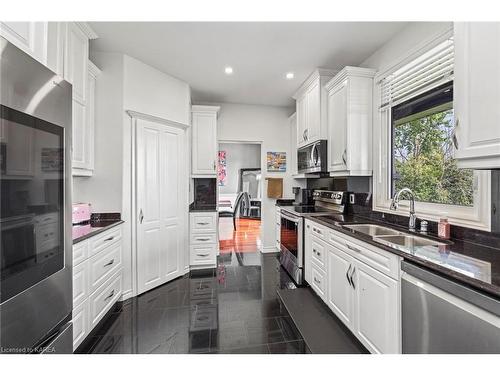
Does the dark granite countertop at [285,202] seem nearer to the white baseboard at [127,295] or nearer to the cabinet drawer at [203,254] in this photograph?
the cabinet drawer at [203,254]

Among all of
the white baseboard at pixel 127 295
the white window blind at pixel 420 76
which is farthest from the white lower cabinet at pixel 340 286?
the white baseboard at pixel 127 295

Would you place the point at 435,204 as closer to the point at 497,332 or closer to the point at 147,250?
the point at 497,332

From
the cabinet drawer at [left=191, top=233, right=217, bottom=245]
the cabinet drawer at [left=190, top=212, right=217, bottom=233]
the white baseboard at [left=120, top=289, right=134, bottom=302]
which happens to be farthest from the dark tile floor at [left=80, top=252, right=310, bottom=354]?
the cabinet drawer at [left=190, top=212, right=217, bottom=233]

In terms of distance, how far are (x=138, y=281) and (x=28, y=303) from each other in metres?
2.05

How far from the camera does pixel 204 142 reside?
3.92 m

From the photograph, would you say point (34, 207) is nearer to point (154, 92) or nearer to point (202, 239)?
point (154, 92)

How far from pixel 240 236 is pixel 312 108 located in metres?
3.63

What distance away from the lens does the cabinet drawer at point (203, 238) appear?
11.8 ft

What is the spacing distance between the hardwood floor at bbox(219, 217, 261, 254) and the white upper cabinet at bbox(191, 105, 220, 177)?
1.68 m

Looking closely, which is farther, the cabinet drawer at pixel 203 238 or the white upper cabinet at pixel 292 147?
the white upper cabinet at pixel 292 147

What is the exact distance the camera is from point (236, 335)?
79.0 inches

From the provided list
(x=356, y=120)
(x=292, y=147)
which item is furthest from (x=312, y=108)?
(x=292, y=147)

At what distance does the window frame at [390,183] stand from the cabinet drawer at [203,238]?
7.53 ft
